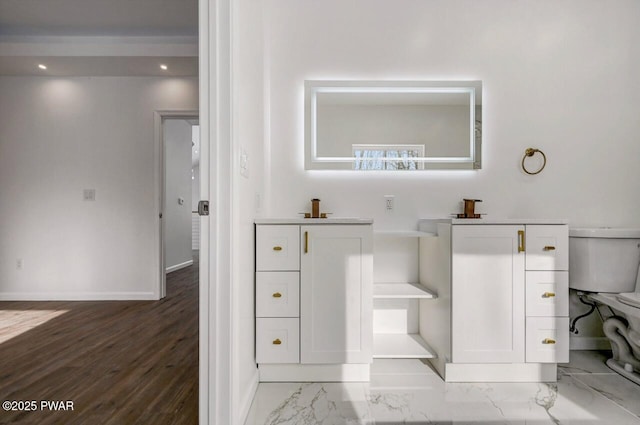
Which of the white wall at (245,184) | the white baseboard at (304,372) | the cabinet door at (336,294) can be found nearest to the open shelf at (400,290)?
the cabinet door at (336,294)

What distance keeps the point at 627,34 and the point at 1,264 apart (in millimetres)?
5950

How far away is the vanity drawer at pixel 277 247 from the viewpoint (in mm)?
1713

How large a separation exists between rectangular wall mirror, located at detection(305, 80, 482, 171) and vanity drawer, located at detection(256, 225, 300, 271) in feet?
2.13

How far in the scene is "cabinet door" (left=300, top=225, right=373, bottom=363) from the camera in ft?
5.59

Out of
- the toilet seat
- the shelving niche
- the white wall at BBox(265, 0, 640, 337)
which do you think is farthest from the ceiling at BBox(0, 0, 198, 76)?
the toilet seat

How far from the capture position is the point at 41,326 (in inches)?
101

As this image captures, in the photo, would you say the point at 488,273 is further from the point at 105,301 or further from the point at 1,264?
the point at 1,264


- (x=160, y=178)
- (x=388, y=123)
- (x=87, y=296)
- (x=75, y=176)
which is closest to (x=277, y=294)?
(x=388, y=123)

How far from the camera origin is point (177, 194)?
5195 millimetres

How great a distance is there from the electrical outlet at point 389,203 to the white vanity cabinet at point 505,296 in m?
0.56

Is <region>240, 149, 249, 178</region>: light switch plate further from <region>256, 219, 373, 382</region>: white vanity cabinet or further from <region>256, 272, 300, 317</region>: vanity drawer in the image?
<region>256, 272, 300, 317</region>: vanity drawer

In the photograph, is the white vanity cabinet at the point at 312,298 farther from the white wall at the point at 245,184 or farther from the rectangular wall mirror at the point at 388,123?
the rectangular wall mirror at the point at 388,123

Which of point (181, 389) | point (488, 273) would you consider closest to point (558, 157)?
point (488, 273)

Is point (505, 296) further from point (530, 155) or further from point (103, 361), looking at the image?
point (103, 361)
